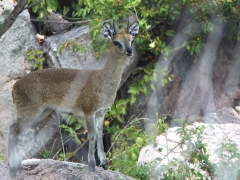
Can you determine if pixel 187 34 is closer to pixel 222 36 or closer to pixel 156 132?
pixel 222 36

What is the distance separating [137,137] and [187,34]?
2.07 metres

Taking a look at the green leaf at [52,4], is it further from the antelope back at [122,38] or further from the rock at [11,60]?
the antelope back at [122,38]

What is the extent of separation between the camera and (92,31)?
9.40 m

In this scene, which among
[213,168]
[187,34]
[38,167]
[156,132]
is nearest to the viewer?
[213,168]

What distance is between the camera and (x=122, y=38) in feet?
23.2

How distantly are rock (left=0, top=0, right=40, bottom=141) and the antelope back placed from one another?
3.09 metres

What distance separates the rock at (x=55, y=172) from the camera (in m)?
6.64

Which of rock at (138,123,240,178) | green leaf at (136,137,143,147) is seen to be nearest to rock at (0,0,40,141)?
green leaf at (136,137,143,147)

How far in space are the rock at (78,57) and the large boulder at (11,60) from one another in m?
0.42

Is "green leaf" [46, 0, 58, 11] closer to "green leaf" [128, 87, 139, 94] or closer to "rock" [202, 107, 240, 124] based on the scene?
"green leaf" [128, 87, 139, 94]

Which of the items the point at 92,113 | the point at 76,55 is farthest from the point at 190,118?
the point at 92,113

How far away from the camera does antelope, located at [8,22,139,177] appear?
7055 millimetres

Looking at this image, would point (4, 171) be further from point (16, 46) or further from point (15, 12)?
point (16, 46)

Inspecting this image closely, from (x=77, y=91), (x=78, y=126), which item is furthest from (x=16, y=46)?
(x=77, y=91)
